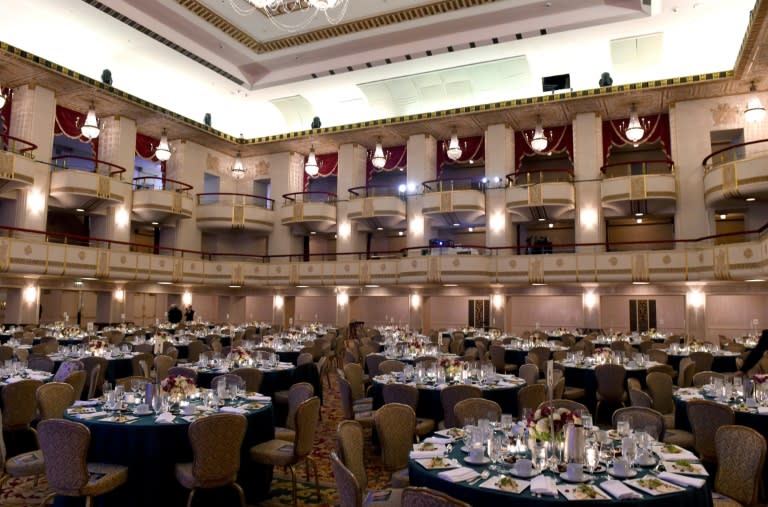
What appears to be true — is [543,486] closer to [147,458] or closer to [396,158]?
[147,458]

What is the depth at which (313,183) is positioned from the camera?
29.8 meters

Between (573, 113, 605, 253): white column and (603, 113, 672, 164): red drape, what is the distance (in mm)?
289

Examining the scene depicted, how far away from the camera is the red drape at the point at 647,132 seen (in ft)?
66.7

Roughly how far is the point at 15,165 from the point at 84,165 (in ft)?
11.1

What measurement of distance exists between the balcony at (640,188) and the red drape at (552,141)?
190 centimetres

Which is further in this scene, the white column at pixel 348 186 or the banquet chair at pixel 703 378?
the white column at pixel 348 186

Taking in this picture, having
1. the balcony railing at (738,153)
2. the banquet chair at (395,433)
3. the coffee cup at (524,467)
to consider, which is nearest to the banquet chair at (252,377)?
the banquet chair at (395,433)

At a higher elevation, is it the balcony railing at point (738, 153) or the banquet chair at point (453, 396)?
the balcony railing at point (738, 153)

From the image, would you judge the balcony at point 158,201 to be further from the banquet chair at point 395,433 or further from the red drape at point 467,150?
the banquet chair at point 395,433

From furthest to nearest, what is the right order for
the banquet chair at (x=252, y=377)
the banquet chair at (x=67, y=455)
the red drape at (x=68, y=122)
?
the red drape at (x=68, y=122), the banquet chair at (x=252, y=377), the banquet chair at (x=67, y=455)

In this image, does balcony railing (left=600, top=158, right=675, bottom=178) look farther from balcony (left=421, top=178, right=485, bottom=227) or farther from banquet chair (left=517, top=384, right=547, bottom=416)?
banquet chair (left=517, top=384, right=547, bottom=416)

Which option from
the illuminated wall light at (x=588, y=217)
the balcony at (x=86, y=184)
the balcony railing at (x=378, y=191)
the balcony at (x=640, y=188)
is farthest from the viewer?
the balcony railing at (x=378, y=191)

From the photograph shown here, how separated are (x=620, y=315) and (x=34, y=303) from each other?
20180mm

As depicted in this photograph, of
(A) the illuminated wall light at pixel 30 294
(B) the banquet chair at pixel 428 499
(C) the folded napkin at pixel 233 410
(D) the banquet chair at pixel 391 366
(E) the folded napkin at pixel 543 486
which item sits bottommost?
(E) the folded napkin at pixel 543 486
